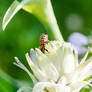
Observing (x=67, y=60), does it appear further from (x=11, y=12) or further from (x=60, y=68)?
(x=11, y=12)

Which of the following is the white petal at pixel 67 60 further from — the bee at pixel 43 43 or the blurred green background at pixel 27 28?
the blurred green background at pixel 27 28

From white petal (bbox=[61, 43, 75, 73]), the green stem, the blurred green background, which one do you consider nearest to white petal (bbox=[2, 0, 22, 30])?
the green stem

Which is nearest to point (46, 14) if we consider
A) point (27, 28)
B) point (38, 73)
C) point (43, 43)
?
point (43, 43)

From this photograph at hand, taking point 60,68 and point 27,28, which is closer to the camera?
point 60,68

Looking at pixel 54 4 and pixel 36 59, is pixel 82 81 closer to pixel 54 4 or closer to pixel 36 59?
pixel 36 59

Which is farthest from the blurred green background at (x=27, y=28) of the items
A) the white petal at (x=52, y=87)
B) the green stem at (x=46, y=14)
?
the white petal at (x=52, y=87)

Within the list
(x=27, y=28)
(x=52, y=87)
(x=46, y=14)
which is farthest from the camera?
(x=27, y=28)
